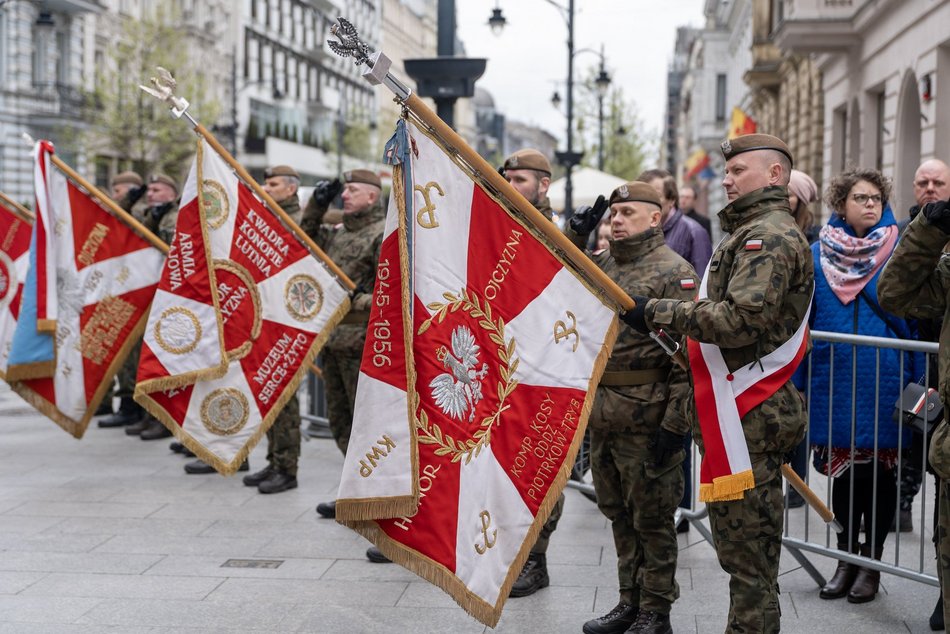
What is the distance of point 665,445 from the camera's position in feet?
15.6

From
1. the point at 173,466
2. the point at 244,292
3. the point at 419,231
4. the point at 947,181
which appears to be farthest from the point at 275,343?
the point at 947,181

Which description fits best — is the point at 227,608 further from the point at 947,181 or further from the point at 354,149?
the point at 354,149

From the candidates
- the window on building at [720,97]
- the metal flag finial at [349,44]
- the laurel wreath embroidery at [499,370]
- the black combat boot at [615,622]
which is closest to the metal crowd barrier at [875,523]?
the black combat boot at [615,622]

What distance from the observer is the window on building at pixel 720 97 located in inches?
2470

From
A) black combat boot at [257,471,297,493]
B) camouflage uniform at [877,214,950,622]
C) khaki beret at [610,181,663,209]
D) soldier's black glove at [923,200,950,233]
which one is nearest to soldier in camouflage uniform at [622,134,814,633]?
camouflage uniform at [877,214,950,622]

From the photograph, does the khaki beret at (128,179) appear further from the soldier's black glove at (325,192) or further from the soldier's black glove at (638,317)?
the soldier's black glove at (638,317)

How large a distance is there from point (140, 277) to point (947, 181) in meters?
5.76

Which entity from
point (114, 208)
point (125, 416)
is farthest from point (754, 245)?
point (125, 416)

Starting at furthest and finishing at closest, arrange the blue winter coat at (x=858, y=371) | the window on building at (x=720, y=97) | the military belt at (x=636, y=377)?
the window on building at (x=720, y=97) < the blue winter coat at (x=858, y=371) < the military belt at (x=636, y=377)

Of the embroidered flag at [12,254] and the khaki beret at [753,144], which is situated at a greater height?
the khaki beret at [753,144]

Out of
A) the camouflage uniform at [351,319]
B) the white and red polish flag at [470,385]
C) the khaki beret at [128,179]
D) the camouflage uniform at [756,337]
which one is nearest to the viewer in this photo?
the camouflage uniform at [756,337]

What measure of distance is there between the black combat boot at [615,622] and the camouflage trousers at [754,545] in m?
0.88

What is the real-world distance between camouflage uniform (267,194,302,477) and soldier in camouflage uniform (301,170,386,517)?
2.17 feet

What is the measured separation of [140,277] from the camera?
9000 millimetres
